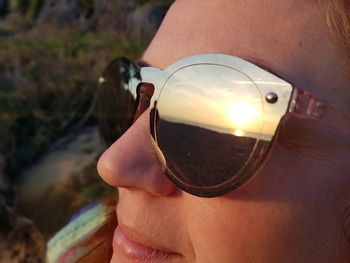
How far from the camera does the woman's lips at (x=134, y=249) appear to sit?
3.70 feet

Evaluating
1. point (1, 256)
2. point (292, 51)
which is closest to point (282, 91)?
point (292, 51)

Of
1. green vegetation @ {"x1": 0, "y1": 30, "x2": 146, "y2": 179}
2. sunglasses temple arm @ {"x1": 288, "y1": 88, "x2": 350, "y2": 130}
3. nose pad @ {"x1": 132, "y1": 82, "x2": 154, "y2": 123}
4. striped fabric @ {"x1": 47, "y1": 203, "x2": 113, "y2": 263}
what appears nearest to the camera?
sunglasses temple arm @ {"x1": 288, "y1": 88, "x2": 350, "y2": 130}

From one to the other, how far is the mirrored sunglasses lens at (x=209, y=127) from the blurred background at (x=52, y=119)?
2525 millimetres

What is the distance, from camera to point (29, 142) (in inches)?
179

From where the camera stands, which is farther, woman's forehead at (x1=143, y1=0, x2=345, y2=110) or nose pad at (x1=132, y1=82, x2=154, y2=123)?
nose pad at (x1=132, y1=82, x2=154, y2=123)

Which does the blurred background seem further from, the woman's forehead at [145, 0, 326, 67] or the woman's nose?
the woman's forehead at [145, 0, 326, 67]

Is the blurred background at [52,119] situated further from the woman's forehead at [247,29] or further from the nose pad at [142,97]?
the woman's forehead at [247,29]

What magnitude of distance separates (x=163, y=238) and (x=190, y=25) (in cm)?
51

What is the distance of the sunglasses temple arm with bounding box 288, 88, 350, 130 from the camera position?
954 mm

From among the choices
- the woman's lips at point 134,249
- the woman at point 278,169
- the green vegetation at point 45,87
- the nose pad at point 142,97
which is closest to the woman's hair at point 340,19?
the woman at point 278,169

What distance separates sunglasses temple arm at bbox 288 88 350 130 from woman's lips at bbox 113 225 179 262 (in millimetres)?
448

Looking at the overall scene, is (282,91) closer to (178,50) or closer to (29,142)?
(178,50)

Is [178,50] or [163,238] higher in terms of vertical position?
[178,50]

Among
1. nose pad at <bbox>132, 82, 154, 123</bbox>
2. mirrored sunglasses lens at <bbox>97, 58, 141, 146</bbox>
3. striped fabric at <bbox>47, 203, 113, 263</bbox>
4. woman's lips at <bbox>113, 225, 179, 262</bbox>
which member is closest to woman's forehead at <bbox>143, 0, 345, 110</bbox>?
nose pad at <bbox>132, 82, 154, 123</bbox>
